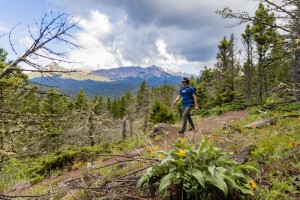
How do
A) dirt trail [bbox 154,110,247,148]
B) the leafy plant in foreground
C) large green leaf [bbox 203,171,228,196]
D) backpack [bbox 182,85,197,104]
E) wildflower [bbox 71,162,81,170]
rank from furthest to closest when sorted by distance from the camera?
backpack [bbox 182,85,197,104]
wildflower [bbox 71,162,81,170]
dirt trail [bbox 154,110,247,148]
the leafy plant in foreground
large green leaf [bbox 203,171,228,196]

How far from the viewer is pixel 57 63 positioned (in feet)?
15.8

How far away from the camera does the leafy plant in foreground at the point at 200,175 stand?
2980mm

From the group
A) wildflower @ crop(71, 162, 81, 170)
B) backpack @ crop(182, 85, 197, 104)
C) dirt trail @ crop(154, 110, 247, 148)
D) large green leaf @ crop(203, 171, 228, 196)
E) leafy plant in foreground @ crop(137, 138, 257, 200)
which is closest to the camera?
large green leaf @ crop(203, 171, 228, 196)

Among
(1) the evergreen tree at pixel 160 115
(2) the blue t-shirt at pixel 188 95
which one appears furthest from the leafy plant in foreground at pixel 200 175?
(1) the evergreen tree at pixel 160 115

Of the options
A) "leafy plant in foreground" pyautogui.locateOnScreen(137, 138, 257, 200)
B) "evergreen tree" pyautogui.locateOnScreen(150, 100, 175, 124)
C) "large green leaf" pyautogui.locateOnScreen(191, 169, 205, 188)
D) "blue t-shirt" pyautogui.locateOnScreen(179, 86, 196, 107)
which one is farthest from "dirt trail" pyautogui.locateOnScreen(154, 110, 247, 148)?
"evergreen tree" pyautogui.locateOnScreen(150, 100, 175, 124)

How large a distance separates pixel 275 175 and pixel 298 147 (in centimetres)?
144

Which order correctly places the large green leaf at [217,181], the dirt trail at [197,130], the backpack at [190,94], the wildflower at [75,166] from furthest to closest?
1. the backpack at [190,94]
2. the wildflower at [75,166]
3. the dirt trail at [197,130]
4. the large green leaf at [217,181]

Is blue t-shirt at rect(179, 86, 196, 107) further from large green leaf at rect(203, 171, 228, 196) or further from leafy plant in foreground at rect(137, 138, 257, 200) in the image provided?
large green leaf at rect(203, 171, 228, 196)

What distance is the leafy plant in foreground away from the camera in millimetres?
2980

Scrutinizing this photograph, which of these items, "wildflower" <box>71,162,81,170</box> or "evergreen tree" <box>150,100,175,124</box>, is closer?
"wildflower" <box>71,162,81,170</box>

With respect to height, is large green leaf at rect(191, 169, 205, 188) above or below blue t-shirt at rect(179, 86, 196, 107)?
below

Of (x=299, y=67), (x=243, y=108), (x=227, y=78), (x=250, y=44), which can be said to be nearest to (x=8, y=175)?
(x=299, y=67)

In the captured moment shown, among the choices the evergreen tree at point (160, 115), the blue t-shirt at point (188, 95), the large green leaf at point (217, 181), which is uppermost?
the blue t-shirt at point (188, 95)

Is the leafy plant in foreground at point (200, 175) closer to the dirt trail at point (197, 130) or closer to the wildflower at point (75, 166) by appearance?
the dirt trail at point (197, 130)
